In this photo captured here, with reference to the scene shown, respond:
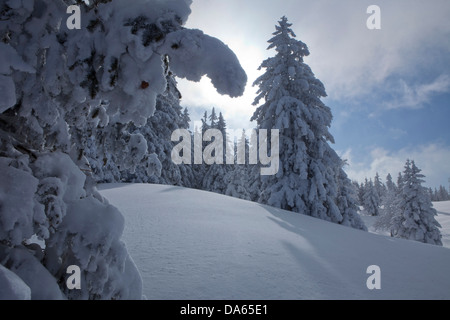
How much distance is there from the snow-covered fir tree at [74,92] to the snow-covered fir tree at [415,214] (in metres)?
23.9

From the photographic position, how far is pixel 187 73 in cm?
152

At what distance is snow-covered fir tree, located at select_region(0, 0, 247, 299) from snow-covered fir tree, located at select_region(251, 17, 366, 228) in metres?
10.7

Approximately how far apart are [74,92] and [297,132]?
1153 cm

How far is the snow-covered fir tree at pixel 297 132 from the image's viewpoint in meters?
11.8

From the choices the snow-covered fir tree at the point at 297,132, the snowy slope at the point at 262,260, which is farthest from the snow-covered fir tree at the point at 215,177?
→ the snowy slope at the point at 262,260

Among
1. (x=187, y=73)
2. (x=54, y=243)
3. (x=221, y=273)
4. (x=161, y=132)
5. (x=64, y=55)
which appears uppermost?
(x=161, y=132)

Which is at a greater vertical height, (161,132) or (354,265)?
(161,132)

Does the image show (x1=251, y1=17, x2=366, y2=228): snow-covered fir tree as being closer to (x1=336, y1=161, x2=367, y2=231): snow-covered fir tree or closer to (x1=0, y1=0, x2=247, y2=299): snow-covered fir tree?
(x1=336, y1=161, x2=367, y2=231): snow-covered fir tree

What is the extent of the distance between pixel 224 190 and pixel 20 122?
27292 mm

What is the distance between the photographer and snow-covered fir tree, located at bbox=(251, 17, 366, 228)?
465 inches

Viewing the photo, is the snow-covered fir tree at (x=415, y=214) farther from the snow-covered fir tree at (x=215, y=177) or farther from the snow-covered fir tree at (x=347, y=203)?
the snow-covered fir tree at (x=215, y=177)

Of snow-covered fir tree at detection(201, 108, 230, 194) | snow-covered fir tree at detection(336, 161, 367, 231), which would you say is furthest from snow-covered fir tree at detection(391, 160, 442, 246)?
snow-covered fir tree at detection(201, 108, 230, 194)
